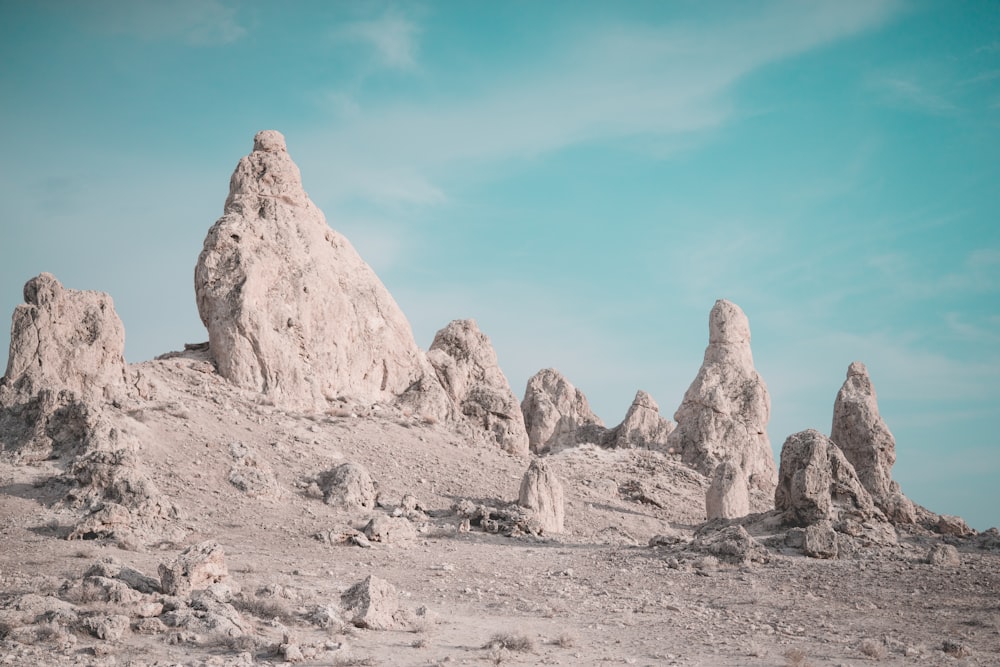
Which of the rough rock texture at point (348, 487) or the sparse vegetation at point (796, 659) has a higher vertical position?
the rough rock texture at point (348, 487)

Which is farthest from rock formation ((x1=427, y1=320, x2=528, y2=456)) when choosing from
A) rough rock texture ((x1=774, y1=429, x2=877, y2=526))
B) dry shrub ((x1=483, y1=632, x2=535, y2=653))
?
dry shrub ((x1=483, y1=632, x2=535, y2=653))

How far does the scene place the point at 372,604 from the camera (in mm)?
14000

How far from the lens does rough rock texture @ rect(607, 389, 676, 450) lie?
42.0 m

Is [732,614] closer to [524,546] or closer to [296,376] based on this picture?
[524,546]

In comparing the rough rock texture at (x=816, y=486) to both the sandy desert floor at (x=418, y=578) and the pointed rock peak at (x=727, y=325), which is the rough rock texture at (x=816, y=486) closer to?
the sandy desert floor at (x=418, y=578)

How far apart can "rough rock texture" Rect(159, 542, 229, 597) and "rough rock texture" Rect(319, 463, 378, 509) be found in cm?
787

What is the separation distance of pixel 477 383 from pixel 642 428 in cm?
920

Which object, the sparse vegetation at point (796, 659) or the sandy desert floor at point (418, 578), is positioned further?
the sandy desert floor at point (418, 578)

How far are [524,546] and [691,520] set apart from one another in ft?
40.0

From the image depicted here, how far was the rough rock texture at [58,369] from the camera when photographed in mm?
21750

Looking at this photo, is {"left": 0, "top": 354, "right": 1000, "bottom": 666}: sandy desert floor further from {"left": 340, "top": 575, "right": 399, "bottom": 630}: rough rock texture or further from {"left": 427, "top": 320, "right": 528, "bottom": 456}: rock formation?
{"left": 427, "top": 320, "right": 528, "bottom": 456}: rock formation

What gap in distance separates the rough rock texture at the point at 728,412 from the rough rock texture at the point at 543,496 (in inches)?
542

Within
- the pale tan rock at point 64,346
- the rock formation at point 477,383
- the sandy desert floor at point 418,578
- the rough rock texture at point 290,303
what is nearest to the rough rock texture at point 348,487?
the sandy desert floor at point 418,578

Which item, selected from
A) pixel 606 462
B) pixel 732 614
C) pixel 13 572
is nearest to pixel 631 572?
pixel 732 614
